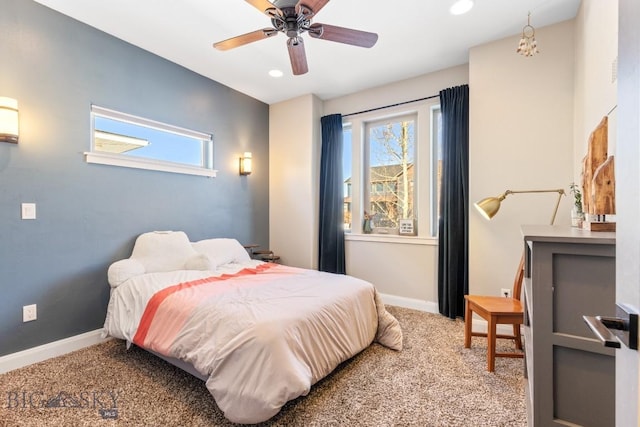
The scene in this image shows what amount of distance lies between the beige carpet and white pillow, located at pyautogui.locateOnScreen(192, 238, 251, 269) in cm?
104

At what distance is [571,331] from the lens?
968 millimetres

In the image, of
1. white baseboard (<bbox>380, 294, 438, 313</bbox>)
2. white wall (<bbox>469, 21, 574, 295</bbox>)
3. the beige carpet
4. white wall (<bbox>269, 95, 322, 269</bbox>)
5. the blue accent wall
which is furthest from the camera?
white wall (<bbox>269, 95, 322, 269</bbox>)

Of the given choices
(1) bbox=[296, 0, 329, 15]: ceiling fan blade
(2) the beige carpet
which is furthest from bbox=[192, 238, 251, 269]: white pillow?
(1) bbox=[296, 0, 329, 15]: ceiling fan blade

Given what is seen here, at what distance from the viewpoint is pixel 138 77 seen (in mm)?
2863

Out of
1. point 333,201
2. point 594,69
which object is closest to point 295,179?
point 333,201

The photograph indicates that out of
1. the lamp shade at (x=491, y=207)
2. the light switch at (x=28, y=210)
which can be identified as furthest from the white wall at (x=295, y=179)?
the light switch at (x=28, y=210)

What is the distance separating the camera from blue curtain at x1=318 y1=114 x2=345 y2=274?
394 centimetres

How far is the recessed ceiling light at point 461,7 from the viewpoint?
223 centimetres

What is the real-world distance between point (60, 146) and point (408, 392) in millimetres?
3258

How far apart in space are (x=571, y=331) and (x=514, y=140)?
225 cm

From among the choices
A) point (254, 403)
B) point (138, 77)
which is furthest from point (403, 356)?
point (138, 77)

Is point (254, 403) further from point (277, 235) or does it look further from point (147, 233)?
point (277, 235)

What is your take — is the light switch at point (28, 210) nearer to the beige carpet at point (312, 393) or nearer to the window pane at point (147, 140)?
the window pane at point (147, 140)

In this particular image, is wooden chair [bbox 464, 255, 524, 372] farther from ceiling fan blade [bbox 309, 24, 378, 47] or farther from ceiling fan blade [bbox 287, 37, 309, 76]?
ceiling fan blade [bbox 287, 37, 309, 76]
